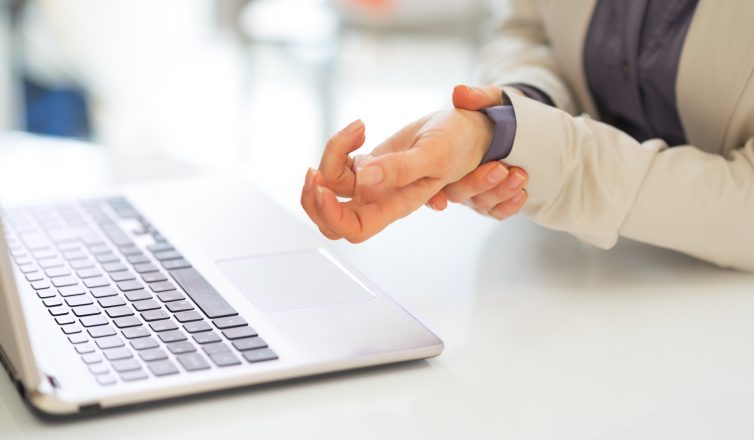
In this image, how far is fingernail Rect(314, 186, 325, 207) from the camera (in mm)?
598

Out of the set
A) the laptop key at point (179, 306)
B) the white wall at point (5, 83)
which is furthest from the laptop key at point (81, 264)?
the white wall at point (5, 83)

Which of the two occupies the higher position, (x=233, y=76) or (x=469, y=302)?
(x=469, y=302)

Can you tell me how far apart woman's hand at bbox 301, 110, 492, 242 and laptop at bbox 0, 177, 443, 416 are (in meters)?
0.06

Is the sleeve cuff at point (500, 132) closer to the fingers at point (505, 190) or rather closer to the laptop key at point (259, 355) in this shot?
the fingers at point (505, 190)

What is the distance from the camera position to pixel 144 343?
1.79ft

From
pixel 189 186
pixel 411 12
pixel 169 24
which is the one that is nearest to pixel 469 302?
pixel 189 186

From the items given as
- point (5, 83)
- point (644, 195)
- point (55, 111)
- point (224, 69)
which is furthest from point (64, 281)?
point (224, 69)

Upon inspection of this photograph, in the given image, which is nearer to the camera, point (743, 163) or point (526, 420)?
point (526, 420)

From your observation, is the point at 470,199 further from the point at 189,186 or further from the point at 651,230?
the point at 189,186

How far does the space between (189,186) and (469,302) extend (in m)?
0.31

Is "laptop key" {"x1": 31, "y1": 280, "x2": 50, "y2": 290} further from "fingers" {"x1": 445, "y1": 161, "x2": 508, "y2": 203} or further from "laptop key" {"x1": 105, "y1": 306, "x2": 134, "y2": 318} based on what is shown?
"fingers" {"x1": 445, "y1": 161, "x2": 508, "y2": 203}

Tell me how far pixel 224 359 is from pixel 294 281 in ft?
0.45

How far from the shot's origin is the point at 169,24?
3.45 meters

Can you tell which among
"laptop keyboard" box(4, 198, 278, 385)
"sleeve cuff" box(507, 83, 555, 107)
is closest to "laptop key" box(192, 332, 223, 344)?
"laptop keyboard" box(4, 198, 278, 385)
